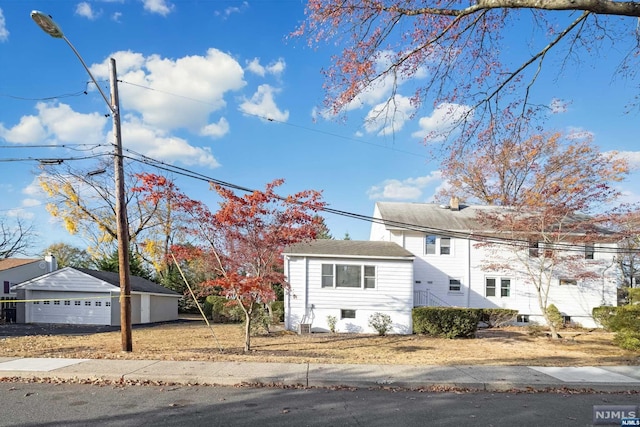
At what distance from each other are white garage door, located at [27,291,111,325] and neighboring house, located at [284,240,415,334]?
503 inches

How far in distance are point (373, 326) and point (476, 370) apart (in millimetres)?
10956

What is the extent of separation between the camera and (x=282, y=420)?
5.90 metres

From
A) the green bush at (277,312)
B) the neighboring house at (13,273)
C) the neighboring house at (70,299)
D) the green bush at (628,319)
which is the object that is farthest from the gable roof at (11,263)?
the green bush at (628,319)

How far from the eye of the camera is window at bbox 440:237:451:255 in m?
27.0

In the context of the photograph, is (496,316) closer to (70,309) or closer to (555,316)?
(555,316)

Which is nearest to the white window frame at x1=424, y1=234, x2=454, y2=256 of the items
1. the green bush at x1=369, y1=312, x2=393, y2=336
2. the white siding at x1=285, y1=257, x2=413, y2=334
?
the white siding at x1=285, y1=257, x2=413, y2=334

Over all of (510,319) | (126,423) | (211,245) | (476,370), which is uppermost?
A: (211,245)

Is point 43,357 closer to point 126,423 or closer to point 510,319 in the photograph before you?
point 126,423

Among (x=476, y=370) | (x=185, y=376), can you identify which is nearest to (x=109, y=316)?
(x=185, y=376)

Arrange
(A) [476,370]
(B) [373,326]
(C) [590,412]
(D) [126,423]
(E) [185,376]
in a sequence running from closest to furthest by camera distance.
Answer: (D) [126,423] < (C) [590,412] < (E) [185,376] < (A) [476,370] < (B) [373,326]

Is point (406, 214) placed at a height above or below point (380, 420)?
above

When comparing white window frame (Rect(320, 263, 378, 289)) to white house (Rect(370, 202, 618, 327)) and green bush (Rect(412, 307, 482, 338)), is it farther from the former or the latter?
white house (Rect(370, 202, 618, 327))

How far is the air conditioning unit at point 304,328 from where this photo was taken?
2061 cm

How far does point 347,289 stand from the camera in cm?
2123
